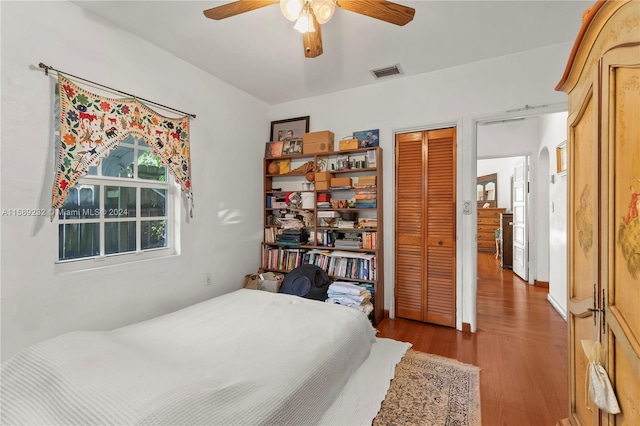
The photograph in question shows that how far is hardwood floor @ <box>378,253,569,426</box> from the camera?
1810 millimetres

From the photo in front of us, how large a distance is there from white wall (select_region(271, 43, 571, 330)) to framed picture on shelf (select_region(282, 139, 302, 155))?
1.15 ft

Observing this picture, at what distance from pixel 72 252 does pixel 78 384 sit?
1.35 metres

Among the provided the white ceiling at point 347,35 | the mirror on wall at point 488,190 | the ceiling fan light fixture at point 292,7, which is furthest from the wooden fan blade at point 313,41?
the mirror on wall at point 488,190

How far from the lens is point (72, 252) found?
2.12 m

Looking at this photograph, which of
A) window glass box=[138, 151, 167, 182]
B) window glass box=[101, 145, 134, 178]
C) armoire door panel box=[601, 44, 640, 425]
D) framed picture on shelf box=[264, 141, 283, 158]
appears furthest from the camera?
framed picture on shelf box=[264, 141, 283, 158]

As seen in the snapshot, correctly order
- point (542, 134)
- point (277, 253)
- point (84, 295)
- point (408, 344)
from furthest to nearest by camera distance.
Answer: point (542, 134), point (277, 253), point (408, 344), point (84, 295)

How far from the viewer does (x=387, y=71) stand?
3.01 m

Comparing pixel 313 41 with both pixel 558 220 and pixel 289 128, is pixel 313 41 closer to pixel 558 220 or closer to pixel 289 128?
pixel 289 128

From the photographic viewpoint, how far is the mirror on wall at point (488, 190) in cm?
802

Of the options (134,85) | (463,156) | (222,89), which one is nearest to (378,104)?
(463,156)

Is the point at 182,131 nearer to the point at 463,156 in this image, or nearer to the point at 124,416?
the point at 124,416

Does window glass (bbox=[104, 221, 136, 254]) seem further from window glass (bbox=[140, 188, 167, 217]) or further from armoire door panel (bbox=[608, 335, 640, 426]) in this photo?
armoire door panel (bbox=[608, 335, 640, 426])

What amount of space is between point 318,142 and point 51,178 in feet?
7.84

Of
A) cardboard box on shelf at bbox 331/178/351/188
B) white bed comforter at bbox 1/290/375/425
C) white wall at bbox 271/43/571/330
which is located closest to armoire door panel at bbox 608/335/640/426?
white bed comforter at bbox 1/290/375/425
